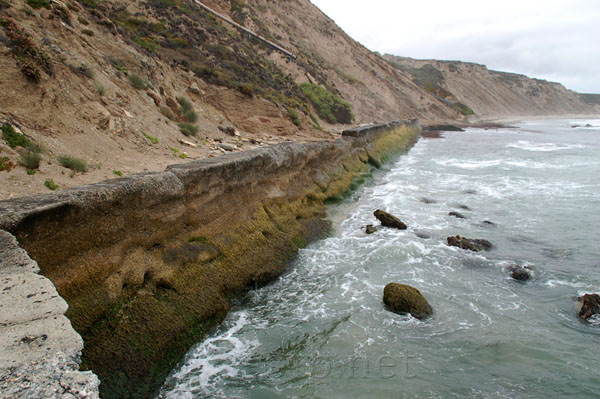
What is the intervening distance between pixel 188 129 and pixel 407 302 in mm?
8184

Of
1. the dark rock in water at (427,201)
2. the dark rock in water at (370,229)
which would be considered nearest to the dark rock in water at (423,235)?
the dark rock in water at (370,229)

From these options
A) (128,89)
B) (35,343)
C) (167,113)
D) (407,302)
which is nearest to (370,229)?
(407,302)

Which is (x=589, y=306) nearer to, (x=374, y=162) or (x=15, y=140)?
(x=15, y=140)

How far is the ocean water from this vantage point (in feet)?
13.9

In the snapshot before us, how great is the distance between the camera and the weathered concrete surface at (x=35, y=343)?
2025 millimetres

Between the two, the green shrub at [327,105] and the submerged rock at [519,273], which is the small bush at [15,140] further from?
the green shrub at [327,105]

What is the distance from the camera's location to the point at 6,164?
5.16 m

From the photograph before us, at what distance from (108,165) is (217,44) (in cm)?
1625

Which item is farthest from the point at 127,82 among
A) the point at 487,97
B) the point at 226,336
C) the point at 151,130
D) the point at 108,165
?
the point at 487,97

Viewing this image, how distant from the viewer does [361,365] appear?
14.8ft

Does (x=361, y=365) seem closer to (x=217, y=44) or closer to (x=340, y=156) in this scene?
(x=340, y=156)

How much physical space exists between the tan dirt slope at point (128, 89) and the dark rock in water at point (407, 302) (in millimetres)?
5225

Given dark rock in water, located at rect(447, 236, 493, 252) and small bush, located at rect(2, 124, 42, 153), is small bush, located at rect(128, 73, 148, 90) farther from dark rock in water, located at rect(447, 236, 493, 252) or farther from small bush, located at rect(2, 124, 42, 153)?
dark rock in water, located at rect(447, 236, 493, 252)

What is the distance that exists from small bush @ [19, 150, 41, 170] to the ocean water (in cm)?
374
